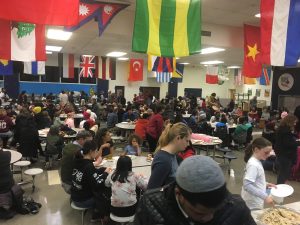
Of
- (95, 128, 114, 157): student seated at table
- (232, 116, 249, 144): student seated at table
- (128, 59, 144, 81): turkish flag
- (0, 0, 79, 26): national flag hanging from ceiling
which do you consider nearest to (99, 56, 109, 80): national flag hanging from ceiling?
(128, 59, 144, 81): turkish flag

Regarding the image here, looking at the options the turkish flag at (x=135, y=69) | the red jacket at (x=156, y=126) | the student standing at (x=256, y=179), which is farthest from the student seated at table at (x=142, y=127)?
the turkish flag at (x=135, y=69)

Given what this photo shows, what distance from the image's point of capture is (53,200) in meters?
5.26

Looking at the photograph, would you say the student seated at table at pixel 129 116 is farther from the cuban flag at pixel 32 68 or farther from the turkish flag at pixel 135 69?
the cuban flag at pixel 32 68

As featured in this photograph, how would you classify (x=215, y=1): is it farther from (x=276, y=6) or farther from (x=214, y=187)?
(x=214, y=187)

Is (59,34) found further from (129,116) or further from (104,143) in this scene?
(104,143)

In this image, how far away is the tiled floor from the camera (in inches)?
176

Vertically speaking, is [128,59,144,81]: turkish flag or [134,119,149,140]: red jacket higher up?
[128,59,144,81]: turkish flag

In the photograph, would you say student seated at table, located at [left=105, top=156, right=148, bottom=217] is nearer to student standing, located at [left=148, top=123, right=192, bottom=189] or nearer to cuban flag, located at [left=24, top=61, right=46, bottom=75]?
student standing, located at [left=148, top=123, right=192, bottom=189]

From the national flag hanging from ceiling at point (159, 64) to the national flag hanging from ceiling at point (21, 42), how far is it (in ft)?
16.3

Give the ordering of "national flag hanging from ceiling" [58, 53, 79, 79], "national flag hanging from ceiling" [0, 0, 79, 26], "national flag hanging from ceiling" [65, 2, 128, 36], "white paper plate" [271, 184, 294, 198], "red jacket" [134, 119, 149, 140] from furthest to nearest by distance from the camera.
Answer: "national flag hanging from ceiling" [58, 53, 79, 79]
"red jacket" [134, 119, 149, 140]
"national flag hanging from ceiling" [65, 2, 128, 36]
"national flag hanging from ceiling" [0, 0, 79, 26]
"white paper plate" [271, 184, 294, 198]

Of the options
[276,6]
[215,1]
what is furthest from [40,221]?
[215,1]

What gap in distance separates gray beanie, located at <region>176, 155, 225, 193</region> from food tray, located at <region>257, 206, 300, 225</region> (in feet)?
5.60

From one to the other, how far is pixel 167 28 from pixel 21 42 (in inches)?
129

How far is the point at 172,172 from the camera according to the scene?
8.28 ft
